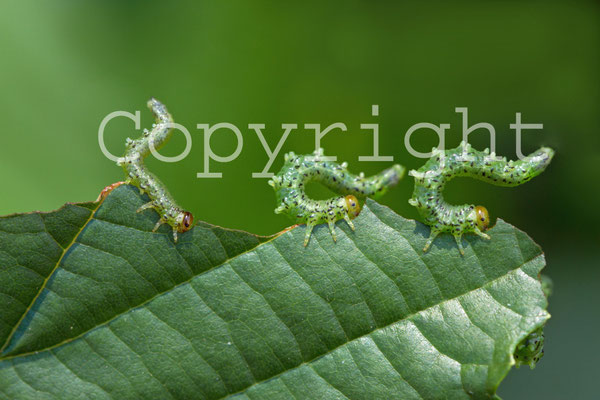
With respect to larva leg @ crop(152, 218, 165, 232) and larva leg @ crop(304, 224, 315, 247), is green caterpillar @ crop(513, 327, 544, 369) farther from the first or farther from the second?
larva leg @ crop(152, 218, 165, 232)

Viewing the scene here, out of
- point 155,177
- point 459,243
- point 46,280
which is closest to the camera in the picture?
point 46,280

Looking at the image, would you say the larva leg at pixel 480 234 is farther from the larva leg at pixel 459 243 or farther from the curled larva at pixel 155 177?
the curled larva at pixel 155 177

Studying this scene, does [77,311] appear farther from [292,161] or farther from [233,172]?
[233,172]

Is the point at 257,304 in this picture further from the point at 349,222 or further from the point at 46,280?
the point at 46,280

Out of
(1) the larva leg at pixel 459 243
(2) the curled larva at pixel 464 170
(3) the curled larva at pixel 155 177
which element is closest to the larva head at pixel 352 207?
(2) the curled larva at pixel 464 170

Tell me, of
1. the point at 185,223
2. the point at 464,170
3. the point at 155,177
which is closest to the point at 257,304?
the point at 185,223

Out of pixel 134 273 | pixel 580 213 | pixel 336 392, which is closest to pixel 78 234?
pixel 134 273

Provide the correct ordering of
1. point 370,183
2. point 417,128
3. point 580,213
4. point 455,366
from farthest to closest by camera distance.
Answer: point 580,213 < point 417,128 < point 370,183 < point 455,366
